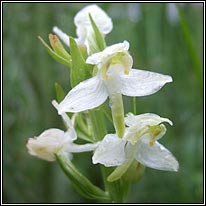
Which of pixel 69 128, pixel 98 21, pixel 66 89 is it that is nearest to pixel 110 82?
pixel 69 128

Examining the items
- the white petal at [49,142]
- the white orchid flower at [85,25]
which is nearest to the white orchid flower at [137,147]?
the white petal at [49,142]

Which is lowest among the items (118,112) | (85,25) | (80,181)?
(80,181)

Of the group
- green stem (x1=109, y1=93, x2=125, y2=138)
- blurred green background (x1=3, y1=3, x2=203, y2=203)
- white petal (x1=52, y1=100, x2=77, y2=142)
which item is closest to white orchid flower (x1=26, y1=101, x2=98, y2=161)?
white petal (x1=52, y1=100, x2=77, y2=142)

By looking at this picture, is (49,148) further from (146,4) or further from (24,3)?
(146,4)

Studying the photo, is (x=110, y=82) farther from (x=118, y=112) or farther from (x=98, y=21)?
(x=98, y=21)

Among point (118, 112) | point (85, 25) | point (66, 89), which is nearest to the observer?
point (118, 112)

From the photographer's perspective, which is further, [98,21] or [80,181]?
[98,21]

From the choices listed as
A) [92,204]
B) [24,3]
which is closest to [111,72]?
[92,204]

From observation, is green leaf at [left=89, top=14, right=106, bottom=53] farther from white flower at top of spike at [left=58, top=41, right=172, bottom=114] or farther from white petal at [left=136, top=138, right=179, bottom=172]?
white petal at [left=136, top=138, right=179, bottom=172]
